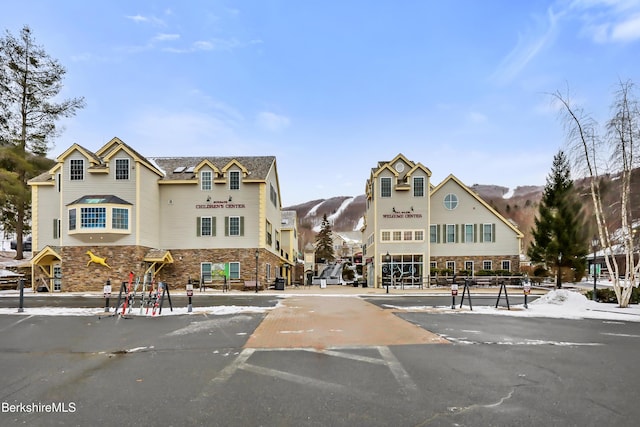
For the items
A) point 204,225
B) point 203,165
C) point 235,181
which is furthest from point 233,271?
point 203,165

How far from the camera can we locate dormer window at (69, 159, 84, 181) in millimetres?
31141

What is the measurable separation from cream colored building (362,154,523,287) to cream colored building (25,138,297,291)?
10295 mm

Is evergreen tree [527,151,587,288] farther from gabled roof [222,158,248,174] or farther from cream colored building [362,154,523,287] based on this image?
gabled roof [222,158,248,174]

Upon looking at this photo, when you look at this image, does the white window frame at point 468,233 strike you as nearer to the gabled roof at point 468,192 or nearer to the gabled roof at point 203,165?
the gabled roof at point 468,192

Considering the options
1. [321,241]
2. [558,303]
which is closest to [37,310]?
[558,303]

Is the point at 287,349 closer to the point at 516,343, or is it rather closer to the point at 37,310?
the point at 516,343

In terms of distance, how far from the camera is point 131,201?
31.0m

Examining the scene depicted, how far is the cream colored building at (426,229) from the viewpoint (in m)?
37.7

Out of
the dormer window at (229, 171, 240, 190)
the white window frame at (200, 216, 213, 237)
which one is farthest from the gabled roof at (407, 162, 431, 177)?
the white window frame at (200, 216, 213, 237)

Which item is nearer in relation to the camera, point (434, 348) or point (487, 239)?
point (434, 348)

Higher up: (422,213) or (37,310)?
(422,213)

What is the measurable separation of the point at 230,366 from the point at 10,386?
3152 mm

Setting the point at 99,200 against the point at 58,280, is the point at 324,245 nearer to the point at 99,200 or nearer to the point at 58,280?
the point at 58,280

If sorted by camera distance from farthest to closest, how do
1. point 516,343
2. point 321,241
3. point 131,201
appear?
point 321,241 → point 131,201 → point 516,343
